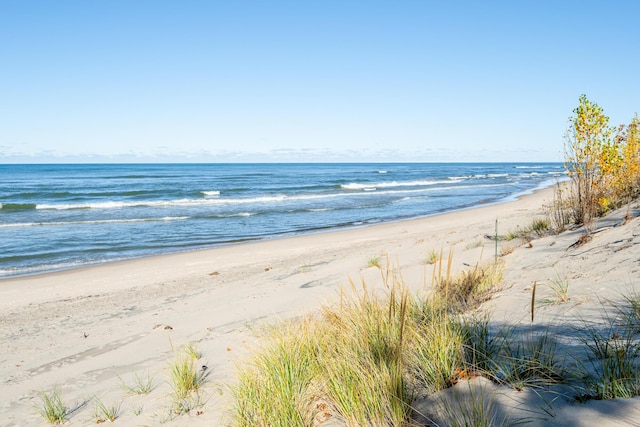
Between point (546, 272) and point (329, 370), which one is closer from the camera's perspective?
point (329, 370)

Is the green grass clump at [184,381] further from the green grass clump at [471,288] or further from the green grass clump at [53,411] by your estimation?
the green grass clump at [471,288]

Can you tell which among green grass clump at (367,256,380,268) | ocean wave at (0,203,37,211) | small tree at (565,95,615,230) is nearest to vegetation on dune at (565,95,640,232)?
small tree at (565,95,615,230)

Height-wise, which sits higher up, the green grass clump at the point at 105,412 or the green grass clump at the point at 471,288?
the green grass clump at the point at 471,288

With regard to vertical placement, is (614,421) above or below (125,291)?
above

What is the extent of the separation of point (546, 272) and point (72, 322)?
7492 mm

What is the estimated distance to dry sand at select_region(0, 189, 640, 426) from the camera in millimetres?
3899

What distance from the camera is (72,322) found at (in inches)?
305

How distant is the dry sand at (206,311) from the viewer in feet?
12.8

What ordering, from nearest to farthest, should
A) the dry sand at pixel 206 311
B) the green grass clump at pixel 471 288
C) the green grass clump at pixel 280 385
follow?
the green grass clump at pixel 280 385 → the dry sand at pixel 206 311 → the green grass clump at pixel 471 288

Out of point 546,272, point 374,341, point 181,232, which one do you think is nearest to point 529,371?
point 374,341

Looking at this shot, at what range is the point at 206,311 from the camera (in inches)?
290

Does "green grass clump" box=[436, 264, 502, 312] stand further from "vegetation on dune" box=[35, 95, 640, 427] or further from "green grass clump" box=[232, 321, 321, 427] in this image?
"green grass clump" box=[232, 321, 321, 427]

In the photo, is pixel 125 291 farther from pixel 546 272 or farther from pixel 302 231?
pixel 302 231

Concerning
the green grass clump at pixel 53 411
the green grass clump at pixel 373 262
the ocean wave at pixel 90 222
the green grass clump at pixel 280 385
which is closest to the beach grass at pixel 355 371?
the green grass clump at pixel 280 385
